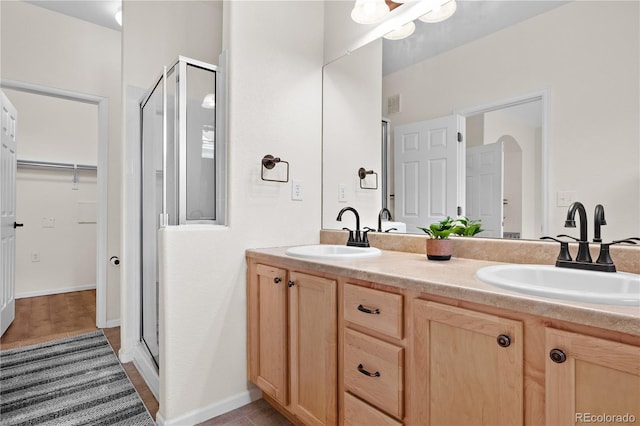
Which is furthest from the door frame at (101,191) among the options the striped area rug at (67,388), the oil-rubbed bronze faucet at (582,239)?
the oil-rubbed bronze faucet at (582,239)

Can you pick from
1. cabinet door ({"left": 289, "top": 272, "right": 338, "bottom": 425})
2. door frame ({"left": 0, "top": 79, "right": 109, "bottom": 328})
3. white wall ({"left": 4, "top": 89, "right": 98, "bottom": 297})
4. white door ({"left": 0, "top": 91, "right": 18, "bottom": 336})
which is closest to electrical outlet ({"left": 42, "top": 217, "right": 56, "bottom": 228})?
white wall ({"left": 4, "top": 89, "right": 98, "bottom": 297})

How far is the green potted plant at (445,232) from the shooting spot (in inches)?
58.4

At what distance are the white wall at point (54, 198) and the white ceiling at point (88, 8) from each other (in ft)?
3.71

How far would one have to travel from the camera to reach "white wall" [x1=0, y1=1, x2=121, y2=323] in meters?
3.18

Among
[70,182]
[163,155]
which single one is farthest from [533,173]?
[70,182]

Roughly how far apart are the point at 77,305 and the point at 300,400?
335 centimetres

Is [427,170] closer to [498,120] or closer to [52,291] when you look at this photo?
[498,120]

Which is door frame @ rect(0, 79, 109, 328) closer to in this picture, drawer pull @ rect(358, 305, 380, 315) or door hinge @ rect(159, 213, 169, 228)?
door hinge @ rect(159, 213, 169, 228)

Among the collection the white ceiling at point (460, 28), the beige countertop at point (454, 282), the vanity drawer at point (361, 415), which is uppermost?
the white ceiling at point (460, 28)

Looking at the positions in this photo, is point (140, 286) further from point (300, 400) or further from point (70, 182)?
point (70, 182)

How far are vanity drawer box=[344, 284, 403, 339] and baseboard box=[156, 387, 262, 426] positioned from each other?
3.18 feet

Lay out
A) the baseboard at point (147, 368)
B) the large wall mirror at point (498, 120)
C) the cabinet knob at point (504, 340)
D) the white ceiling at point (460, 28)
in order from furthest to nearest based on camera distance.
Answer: the baseboard at point (147, 368), the white ceiling at point (460, 28), the large wall mirror at point (498, 120), the cabinet knob at point (504, 340)

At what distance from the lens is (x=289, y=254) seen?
1605mm

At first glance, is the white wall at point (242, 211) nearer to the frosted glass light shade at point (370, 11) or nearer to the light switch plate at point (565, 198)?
the frosted glass light shade at point (370, 11)
